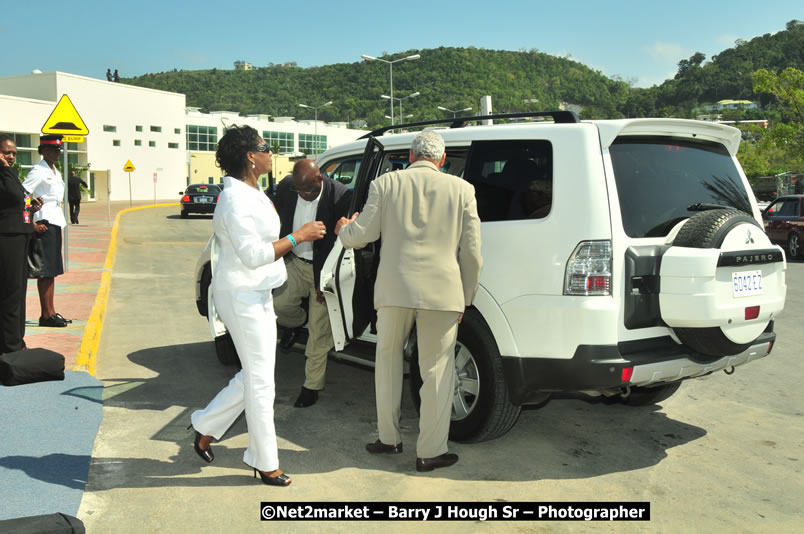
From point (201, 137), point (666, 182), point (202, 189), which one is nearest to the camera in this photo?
point (666, 182)

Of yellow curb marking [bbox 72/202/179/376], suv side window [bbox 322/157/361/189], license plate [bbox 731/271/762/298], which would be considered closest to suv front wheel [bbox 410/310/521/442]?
license plate [bbox 731/271/762/298]

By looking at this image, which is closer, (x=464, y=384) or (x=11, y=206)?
(x=464, y=384)

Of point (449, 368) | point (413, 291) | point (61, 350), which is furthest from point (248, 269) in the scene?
point (61, 350)

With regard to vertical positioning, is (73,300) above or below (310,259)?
below

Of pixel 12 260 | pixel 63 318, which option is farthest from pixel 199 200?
pixel 12 260

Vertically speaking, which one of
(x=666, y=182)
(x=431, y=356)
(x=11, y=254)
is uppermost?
(x=666, y=182)

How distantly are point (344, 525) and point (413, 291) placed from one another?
1.30 meters

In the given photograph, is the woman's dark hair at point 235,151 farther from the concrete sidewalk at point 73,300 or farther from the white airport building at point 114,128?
the white airport building at point 114,128

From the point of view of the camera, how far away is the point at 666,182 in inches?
175

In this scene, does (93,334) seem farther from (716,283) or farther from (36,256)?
(716,283)

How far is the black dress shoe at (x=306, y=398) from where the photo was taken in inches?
222

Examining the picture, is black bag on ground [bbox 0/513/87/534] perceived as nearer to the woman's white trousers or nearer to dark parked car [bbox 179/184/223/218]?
the woman's white trousers

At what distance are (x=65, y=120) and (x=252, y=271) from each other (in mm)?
10006

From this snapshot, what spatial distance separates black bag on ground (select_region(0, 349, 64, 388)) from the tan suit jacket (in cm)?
192
